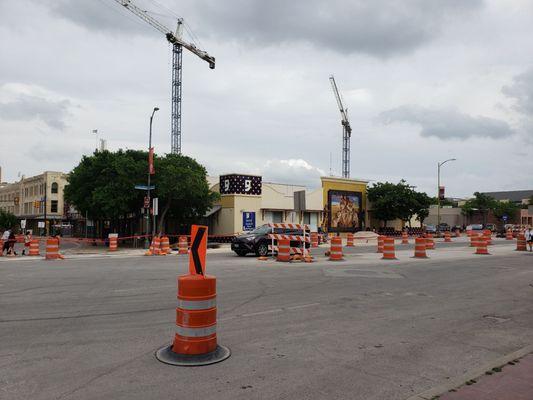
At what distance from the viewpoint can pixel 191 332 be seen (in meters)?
5.77

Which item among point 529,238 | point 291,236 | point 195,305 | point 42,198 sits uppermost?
point 42,198

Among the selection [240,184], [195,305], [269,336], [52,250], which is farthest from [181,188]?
[195,305]

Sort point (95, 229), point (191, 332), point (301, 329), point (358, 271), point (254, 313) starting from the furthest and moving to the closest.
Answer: point (95, 229) < point (358, 271) < point (254, 313) < point (301, 329) < point (191, 332)

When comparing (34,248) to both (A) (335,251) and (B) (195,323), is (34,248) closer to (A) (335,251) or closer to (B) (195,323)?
(A) (335,251)

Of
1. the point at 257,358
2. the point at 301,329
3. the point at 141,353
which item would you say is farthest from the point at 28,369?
the point at 301,329

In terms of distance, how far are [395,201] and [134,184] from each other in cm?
3298

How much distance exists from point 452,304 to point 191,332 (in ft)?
20.9

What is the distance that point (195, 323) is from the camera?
5762 millimetres

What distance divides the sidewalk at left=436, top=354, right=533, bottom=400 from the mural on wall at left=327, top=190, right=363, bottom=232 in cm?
4901

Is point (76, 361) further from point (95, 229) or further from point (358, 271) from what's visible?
point (95, 229)

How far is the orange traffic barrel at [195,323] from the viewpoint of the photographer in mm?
5754

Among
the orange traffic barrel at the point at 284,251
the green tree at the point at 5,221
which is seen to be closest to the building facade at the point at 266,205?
the orange traffic barrel at the point at 284,251

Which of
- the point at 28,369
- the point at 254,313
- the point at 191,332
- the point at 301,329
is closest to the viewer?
the point at 28,369

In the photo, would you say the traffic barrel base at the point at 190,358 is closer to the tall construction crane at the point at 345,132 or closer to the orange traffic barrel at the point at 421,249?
the orange traffic barrel at the point at 421,249
